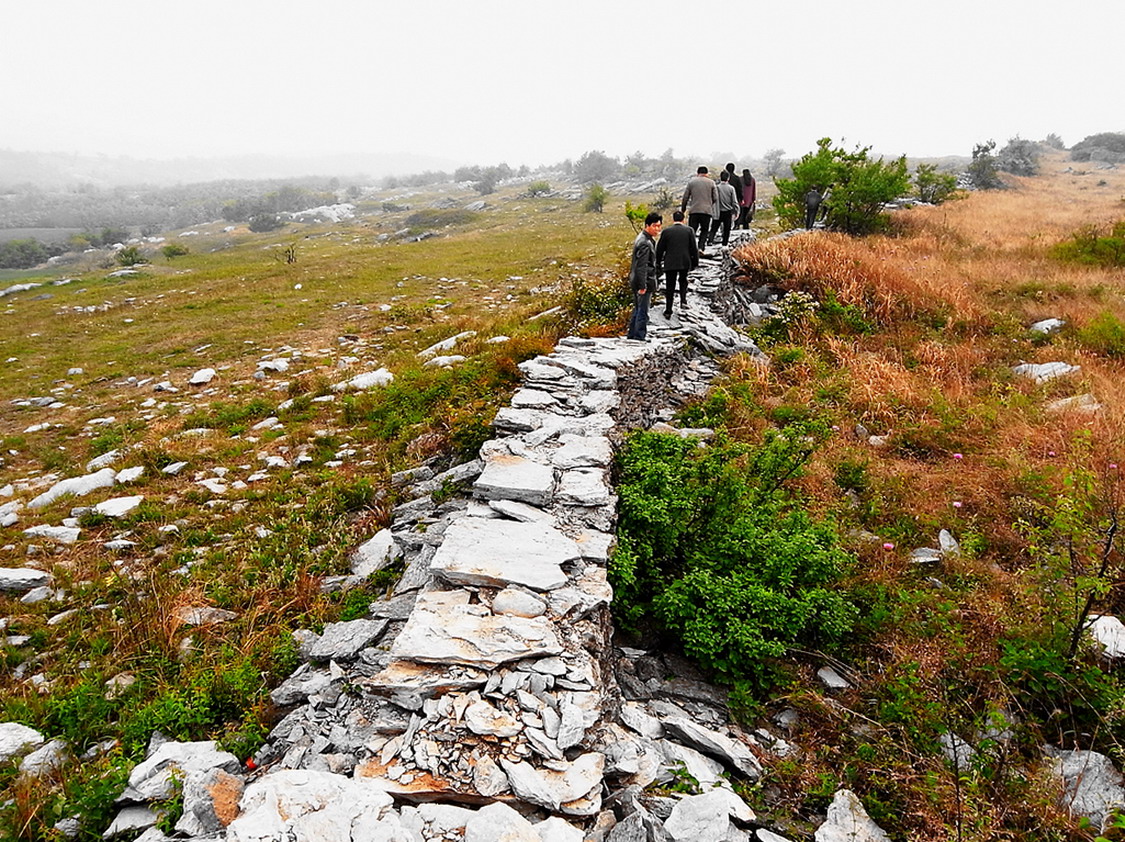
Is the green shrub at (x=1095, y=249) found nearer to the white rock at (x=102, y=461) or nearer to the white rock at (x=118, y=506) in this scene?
the white rock at (x=118, y=506)

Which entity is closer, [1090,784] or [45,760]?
[1090,784]

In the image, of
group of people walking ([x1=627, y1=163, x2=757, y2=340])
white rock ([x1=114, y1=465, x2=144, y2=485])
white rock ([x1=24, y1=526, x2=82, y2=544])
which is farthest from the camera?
group of people walking ([x1=627, y1=163, x2=757, y2=340])

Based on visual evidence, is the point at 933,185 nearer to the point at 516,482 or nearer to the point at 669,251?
the point at 669,251

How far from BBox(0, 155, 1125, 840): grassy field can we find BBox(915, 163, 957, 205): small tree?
30.0 feet

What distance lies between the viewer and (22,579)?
5270 millimetres

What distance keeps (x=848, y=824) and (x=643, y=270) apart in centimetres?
665

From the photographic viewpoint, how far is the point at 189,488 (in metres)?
6.85

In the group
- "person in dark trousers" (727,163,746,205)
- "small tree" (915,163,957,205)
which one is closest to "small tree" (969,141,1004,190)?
"small tree" (915,163,957,205)

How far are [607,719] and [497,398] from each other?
4561 mm

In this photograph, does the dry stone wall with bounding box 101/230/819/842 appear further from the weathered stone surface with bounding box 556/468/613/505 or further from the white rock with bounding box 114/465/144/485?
the white rock with bounding box 114/465/144/485

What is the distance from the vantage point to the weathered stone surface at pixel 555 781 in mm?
2447

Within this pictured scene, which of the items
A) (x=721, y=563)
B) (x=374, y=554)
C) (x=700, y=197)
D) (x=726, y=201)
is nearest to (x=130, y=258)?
(x=726, y=201)

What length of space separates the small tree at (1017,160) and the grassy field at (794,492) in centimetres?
4156

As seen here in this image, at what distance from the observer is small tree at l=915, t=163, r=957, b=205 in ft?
77.0
